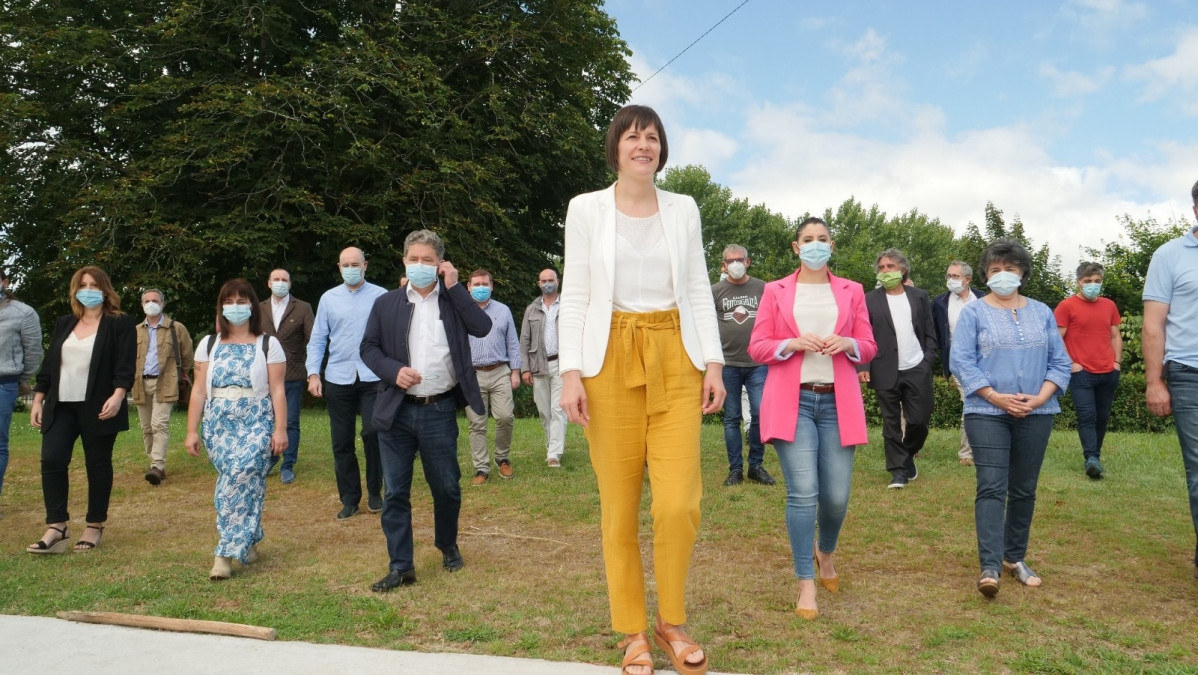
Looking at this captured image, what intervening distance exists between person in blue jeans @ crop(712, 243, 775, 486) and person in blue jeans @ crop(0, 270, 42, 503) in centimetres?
585

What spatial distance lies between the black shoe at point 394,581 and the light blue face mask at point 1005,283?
386cm

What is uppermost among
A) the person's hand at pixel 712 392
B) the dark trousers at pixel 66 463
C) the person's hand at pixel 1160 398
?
the person's hand at pixel 712 392

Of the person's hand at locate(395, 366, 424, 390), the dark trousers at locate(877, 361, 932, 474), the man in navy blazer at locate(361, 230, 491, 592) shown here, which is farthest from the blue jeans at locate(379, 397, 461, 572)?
the dark trousers at locate(877, 361, 932, 474)

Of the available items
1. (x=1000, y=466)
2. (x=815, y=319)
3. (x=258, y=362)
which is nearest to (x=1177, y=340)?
(x=1000, y=466)

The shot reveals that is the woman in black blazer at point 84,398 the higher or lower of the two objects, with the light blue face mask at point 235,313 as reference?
lower

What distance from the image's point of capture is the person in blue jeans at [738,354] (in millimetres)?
8109

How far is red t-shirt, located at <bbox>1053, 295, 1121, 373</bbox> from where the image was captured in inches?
341

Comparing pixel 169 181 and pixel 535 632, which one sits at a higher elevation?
pixel 169 181

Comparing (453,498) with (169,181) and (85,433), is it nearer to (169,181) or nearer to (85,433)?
(85,433)

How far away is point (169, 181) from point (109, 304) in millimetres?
13244

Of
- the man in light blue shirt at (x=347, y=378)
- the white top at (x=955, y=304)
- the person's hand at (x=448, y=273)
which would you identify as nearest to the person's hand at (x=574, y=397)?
the person's hand at (x=448, y=273)

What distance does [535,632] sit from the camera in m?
4.23

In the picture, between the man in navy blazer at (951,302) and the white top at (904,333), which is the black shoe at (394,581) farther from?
the man in navy blazer at (951,302)

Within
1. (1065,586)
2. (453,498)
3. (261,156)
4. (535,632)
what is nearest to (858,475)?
(1065,586)
